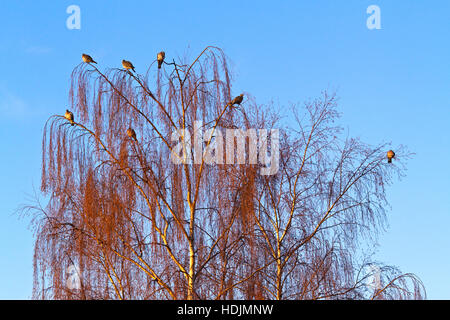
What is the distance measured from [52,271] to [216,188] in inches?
99.8

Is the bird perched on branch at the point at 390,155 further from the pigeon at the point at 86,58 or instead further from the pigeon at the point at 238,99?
the pigeon at the point at 86,58

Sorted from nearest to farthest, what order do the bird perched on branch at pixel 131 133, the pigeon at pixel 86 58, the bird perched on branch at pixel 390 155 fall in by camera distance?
the bird perched on branch at pixel 131 133 → the pigeon at pixel 86 58 → the bird perched on branch at pixel 390 155

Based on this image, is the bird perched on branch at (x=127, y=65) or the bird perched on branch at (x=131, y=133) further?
the bird perched on branch at (x=127, y=65)

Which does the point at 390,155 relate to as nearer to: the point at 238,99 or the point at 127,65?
the point at 238,99

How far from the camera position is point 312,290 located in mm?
10523

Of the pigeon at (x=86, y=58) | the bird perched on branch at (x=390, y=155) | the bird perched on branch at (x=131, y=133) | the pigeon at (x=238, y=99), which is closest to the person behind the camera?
the pigeon at (x=238, y=99)

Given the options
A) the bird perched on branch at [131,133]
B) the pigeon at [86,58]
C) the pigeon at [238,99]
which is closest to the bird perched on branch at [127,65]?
the pigeon at [86,58]

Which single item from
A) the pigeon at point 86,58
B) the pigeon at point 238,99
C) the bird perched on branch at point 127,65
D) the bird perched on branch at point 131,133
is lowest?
the bird perched on branch at point 131,133

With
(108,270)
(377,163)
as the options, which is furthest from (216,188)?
(377,163)

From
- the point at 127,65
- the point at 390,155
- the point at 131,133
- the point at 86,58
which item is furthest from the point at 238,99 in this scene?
the point at 390,155

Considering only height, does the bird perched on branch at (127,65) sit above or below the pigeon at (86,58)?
below

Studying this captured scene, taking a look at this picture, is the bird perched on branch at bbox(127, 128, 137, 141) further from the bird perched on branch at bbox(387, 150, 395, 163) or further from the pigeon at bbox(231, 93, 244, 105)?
the bird perched on branch at bbox(387, 150, 395, 163)
